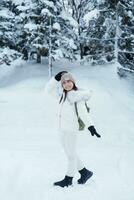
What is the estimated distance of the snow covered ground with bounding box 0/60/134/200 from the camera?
7.31 meters

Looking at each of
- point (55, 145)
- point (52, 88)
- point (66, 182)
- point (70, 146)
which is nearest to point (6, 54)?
point (55, 145)

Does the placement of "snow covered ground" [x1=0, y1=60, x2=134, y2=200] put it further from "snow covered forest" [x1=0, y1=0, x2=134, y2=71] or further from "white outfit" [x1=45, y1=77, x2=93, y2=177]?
"snow covered forest" [x1=0, y1=0, x2=134, y2=71]

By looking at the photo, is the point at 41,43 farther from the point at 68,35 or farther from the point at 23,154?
the point at 23,154

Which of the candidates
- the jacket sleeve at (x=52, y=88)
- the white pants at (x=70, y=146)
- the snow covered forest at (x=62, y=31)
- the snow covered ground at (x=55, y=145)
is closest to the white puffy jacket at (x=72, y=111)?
the white pants at (x=70, y=146)

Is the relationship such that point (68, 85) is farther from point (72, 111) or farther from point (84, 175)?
point (84, 175)

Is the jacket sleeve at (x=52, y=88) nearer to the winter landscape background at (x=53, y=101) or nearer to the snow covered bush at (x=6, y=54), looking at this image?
the winter landscape background at (x=53, y=101)

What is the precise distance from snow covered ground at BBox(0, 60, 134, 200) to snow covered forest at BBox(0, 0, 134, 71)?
7.53ft

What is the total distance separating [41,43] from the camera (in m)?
23.3

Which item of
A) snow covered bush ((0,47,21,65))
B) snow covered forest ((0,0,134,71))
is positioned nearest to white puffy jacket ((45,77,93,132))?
snow covered forest ((0,0,134,71))

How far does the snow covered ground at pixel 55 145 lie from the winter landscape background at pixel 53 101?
0.05ft

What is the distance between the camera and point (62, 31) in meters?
23.5

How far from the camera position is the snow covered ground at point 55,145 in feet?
24.0

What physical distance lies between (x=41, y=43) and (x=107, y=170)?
15.6m

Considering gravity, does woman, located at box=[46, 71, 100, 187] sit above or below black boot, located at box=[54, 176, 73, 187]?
above
